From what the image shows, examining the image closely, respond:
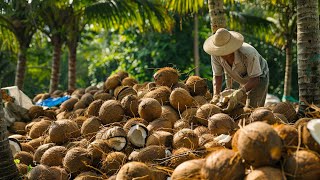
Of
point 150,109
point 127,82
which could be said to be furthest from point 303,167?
point 127,82

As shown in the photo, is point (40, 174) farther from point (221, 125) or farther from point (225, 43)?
point (225, 43)

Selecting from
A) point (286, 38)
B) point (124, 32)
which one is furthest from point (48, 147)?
point (124, 32)

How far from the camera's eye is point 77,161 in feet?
13.4

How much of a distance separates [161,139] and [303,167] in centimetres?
181

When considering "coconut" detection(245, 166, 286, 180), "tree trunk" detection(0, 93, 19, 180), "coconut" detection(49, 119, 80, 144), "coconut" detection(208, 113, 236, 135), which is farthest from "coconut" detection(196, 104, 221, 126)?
"tree trunk" detection(0, 93, 19, 180)

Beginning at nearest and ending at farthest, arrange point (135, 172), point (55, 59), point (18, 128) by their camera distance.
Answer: point (135, 172) < point (18, 128) < point (55, 59)

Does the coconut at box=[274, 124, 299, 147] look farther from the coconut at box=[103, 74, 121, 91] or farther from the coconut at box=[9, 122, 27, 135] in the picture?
the coconut at box=[9, 122, 27, 135]

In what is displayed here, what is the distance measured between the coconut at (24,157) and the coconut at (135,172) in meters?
1.89

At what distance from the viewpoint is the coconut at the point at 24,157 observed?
15.4 feet

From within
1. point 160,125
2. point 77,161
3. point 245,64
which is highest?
point 245,64

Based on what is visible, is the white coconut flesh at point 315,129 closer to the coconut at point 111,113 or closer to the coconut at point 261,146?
the coconut at point 261,146

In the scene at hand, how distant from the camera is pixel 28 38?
37.6 ft

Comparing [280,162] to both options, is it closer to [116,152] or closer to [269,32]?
[116,152]

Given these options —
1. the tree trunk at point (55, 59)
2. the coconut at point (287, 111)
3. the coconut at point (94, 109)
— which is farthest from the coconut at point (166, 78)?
the tree trunk at point (55, 59)
